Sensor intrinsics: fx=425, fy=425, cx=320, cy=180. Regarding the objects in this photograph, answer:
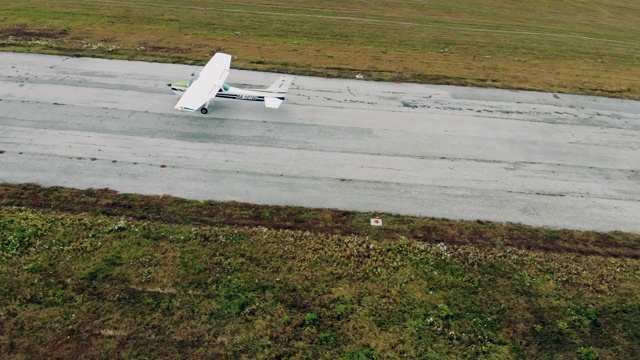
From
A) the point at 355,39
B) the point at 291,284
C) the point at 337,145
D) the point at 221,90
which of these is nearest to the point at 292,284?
the point at 291,284

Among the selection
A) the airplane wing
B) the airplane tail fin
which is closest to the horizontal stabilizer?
the airplane tail fin

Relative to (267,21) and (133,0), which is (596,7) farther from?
(133,0)

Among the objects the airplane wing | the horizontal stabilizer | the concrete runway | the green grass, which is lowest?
the green grass

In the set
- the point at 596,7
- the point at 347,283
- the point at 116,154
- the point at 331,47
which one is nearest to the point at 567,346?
the point at 347,283

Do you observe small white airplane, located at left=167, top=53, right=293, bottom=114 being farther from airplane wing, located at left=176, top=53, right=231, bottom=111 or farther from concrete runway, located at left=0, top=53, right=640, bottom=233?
concrete runway, located at left=0, top=53, right=640, bottom=233

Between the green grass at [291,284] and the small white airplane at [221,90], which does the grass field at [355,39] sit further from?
the green grass at [291,284]
